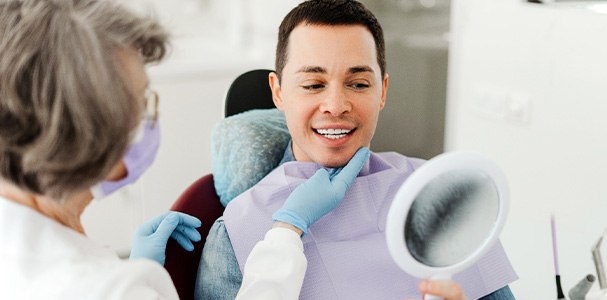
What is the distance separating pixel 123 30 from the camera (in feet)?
2.95

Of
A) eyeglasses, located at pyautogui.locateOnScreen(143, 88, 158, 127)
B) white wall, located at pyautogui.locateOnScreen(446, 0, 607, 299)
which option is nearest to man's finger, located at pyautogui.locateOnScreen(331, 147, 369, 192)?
eyeglasses, located at pyautogui.locateOnScreen(143, 88, 158, 127)

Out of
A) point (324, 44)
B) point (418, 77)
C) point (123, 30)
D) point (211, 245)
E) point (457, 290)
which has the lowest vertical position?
point (418, 77)

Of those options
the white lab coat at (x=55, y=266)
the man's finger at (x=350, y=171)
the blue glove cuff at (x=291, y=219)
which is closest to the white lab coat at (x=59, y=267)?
the white lab coat at (x=55, y=266)

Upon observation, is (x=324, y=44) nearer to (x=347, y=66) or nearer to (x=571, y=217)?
(x=347, y=66)

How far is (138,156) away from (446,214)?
450 millimetres

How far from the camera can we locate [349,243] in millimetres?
1364

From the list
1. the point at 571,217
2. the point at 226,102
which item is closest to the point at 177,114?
the point at 226,102

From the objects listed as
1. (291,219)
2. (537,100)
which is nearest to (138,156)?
(291,219)

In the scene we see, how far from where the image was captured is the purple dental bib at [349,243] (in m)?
1.32

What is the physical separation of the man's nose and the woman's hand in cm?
50

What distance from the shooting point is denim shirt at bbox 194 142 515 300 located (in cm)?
131

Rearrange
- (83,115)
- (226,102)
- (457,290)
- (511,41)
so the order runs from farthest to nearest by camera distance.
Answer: (511,41) < (226,102) < (457,290) < (83,115)

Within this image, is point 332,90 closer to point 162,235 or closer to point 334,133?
point 334,133

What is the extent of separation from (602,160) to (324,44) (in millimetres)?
1254
